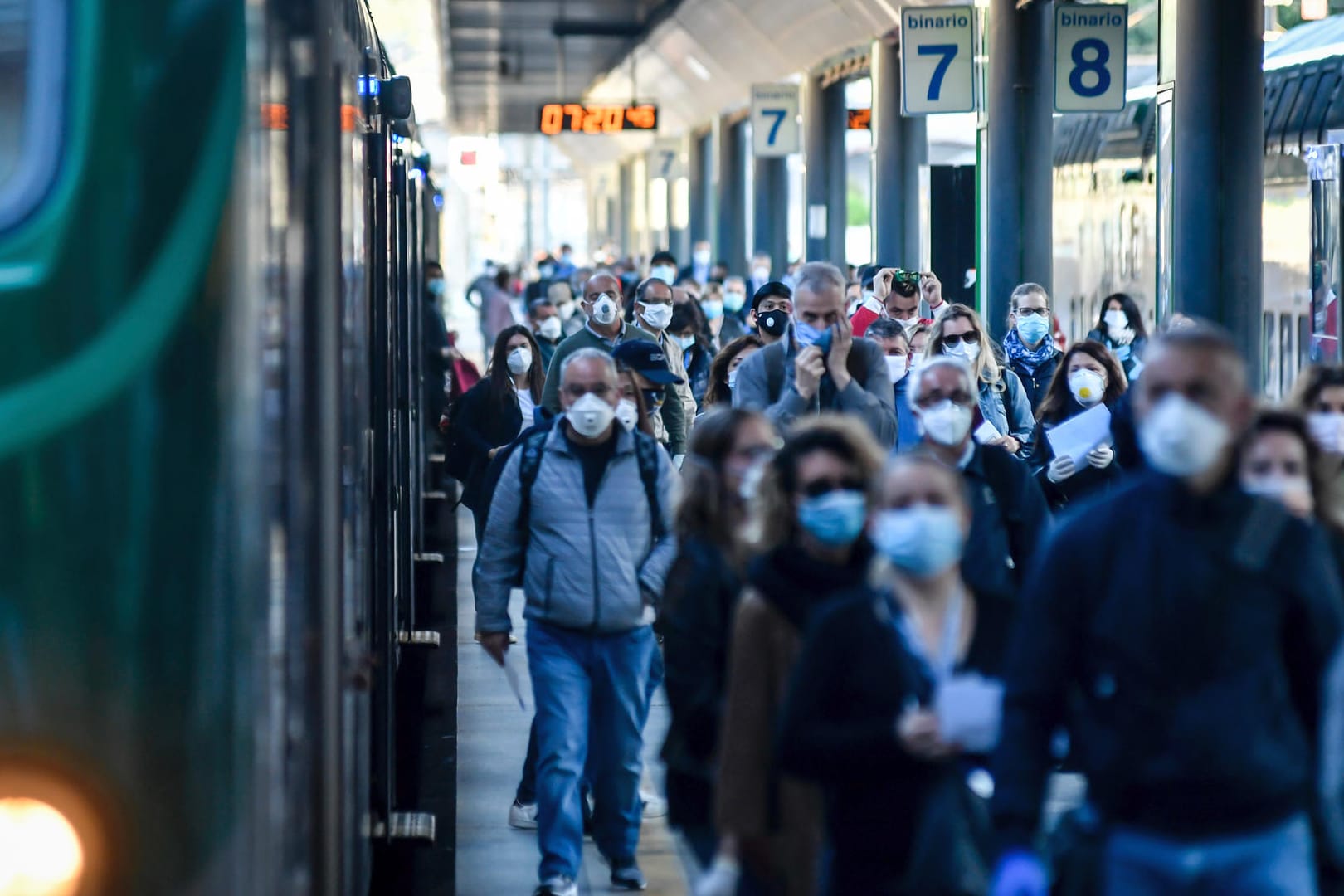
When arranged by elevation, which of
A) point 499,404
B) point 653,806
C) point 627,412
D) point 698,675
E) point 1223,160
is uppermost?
point 1223,160

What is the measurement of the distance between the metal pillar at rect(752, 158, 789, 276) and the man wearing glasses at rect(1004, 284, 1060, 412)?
2159cm

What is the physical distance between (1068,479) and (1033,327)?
2312 mm

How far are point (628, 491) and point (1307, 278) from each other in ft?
31.9

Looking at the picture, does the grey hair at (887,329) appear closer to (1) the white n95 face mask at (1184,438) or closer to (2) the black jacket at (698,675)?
(2) the black jacket at (698,675)

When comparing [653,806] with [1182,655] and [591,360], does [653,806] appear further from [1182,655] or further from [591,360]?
[1182,655]

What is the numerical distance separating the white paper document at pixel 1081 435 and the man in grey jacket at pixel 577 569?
2337mm

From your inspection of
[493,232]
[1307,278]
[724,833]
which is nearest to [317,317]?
[724,833]

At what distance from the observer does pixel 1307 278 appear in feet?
48.9

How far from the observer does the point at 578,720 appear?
6.54 meters

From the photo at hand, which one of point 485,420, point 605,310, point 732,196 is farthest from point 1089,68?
point 732,196

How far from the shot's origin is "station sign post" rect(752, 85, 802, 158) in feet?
89.8

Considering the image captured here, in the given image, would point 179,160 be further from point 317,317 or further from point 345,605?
point 345,605

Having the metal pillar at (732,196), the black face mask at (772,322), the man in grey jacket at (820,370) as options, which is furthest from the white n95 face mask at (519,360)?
the metal pillar at (732,196)

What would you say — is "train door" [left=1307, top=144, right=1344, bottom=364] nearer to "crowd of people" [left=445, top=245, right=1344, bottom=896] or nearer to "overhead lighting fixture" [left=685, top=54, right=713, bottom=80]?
"crowd of people" [left=445, top=245, right=1344, bottom=896]
